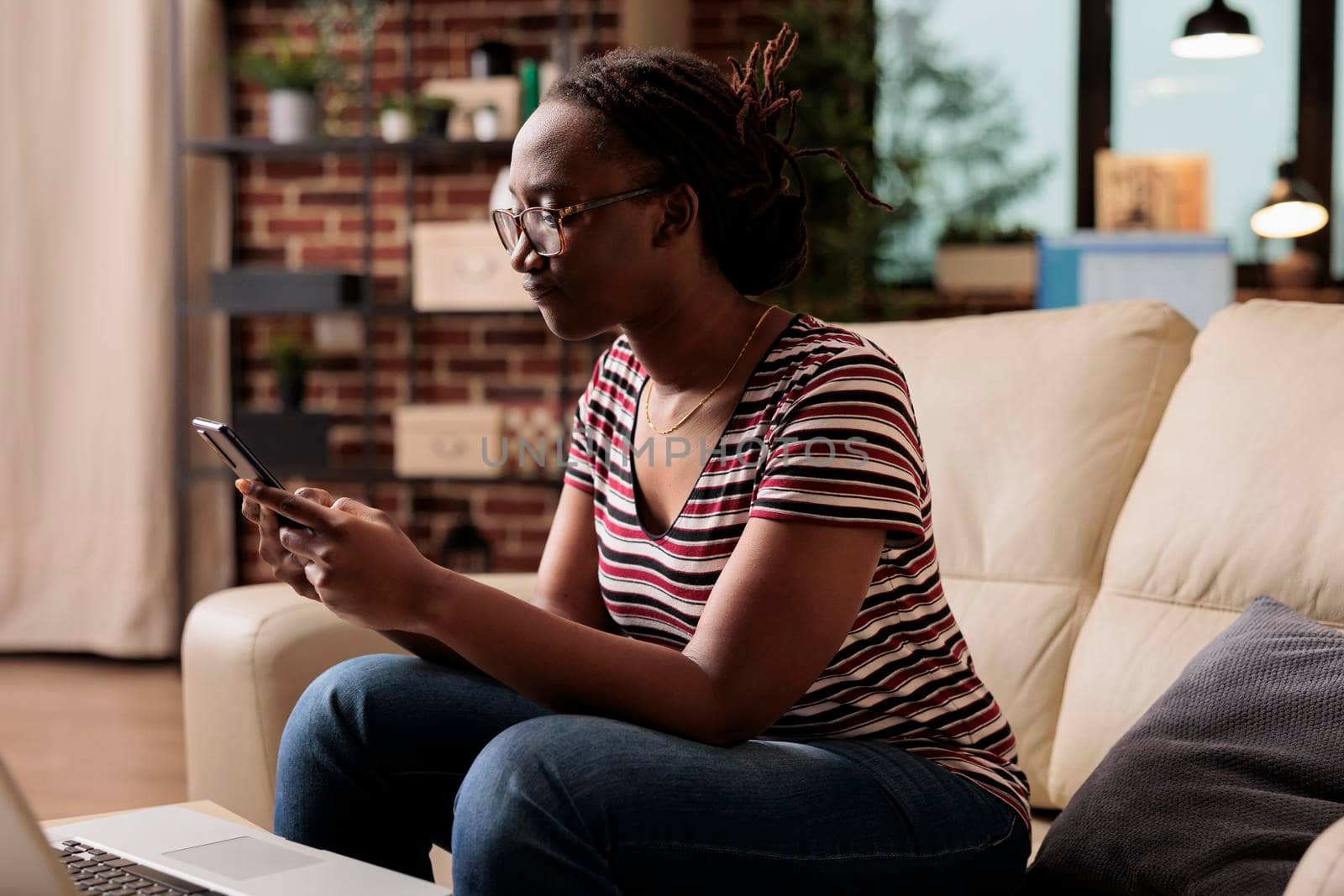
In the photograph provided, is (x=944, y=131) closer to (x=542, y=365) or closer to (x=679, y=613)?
(x=542, y=365)

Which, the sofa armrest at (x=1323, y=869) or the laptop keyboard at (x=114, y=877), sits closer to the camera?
the sofa armrest at (x=1323, y=869)

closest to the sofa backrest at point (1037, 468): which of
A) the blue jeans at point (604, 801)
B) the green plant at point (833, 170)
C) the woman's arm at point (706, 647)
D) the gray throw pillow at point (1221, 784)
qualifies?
the gray throw pillow at point (1221, 784)

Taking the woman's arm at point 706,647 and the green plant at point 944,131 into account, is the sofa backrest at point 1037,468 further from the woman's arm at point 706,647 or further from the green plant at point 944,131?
the green plant at point 944,131

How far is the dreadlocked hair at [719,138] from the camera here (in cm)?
132

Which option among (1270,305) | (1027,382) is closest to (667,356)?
(1027,382)

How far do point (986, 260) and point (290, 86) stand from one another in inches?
81.3

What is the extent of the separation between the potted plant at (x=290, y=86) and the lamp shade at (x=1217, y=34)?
94.4 inches

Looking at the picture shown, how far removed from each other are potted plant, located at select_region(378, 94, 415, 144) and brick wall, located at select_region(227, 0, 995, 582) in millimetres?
253

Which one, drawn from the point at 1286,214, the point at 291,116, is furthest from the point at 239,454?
the point at 1286,214

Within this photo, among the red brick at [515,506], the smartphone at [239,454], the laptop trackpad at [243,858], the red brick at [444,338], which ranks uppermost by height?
Result: the red brick at [444,338]

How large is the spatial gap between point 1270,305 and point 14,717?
A: 305 cm

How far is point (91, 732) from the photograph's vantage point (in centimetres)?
334

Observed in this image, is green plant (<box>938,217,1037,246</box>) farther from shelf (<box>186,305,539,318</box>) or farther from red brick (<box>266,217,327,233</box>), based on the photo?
red brick (<box>266,217,327,233</box>)

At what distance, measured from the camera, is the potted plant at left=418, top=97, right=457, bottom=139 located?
3.83 meters
